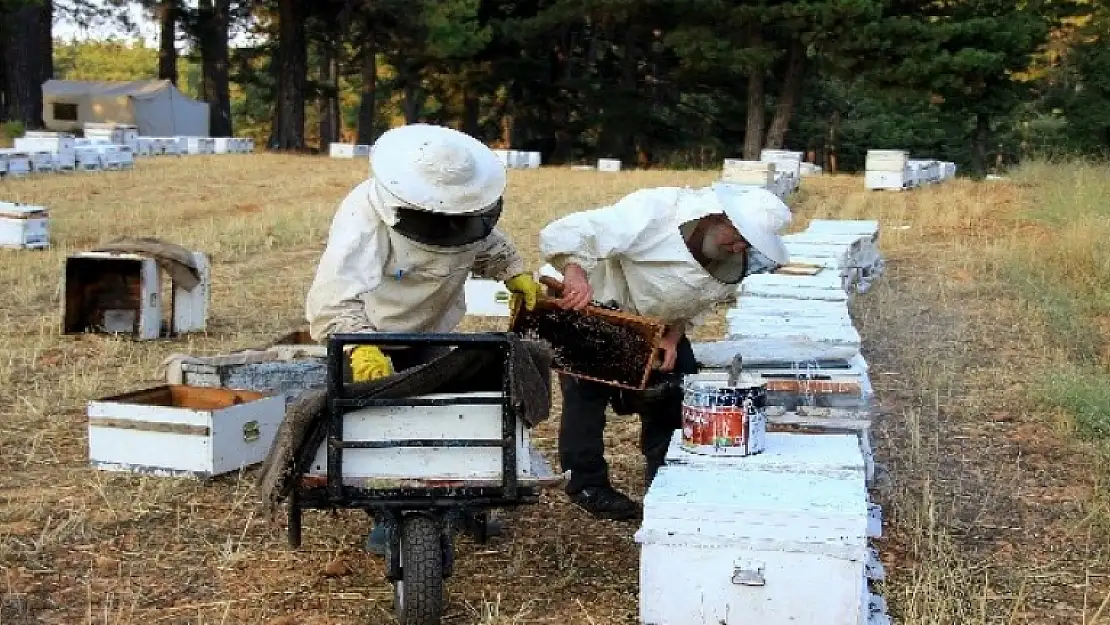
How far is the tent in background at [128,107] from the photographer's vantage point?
36.7m

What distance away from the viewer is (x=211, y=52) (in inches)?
1425

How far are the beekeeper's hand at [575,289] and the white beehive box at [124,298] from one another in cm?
418

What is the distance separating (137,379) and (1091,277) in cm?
756

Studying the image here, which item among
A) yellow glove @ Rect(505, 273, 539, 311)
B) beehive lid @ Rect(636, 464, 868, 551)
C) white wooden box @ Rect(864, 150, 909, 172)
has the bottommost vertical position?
beehive lid @ Rect(636, 464, 868, 551)

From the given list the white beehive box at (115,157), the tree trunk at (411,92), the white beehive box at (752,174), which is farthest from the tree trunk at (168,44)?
the white beehive box at (752,174)

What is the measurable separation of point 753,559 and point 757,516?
0.12 meters

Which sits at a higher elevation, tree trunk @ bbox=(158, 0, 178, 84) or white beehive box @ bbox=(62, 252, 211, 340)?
tree trunk @ bbox=(158, 0, 178, 84)

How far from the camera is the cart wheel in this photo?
371 centimetres

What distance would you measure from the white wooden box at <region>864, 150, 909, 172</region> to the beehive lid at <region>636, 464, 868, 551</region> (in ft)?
55.7

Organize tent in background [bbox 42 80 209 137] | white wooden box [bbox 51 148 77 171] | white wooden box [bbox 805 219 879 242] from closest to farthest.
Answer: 1. white wooden box [bbox 805 219 879 242]
2. white wooden box [bbox 51 148 77 171]
3. tent in background [bbox 42 80 209 137]

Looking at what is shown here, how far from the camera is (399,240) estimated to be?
4.15m

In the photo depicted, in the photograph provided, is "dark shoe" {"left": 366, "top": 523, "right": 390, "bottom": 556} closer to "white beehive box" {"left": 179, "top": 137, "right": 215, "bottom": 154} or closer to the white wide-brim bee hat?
the white wide-brim bee hat

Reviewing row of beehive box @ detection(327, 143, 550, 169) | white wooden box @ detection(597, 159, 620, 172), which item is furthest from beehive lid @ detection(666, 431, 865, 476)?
white wooden box @ detection(597, 159, 620, 172)

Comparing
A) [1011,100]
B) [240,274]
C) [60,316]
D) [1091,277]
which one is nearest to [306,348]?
[60,316]
